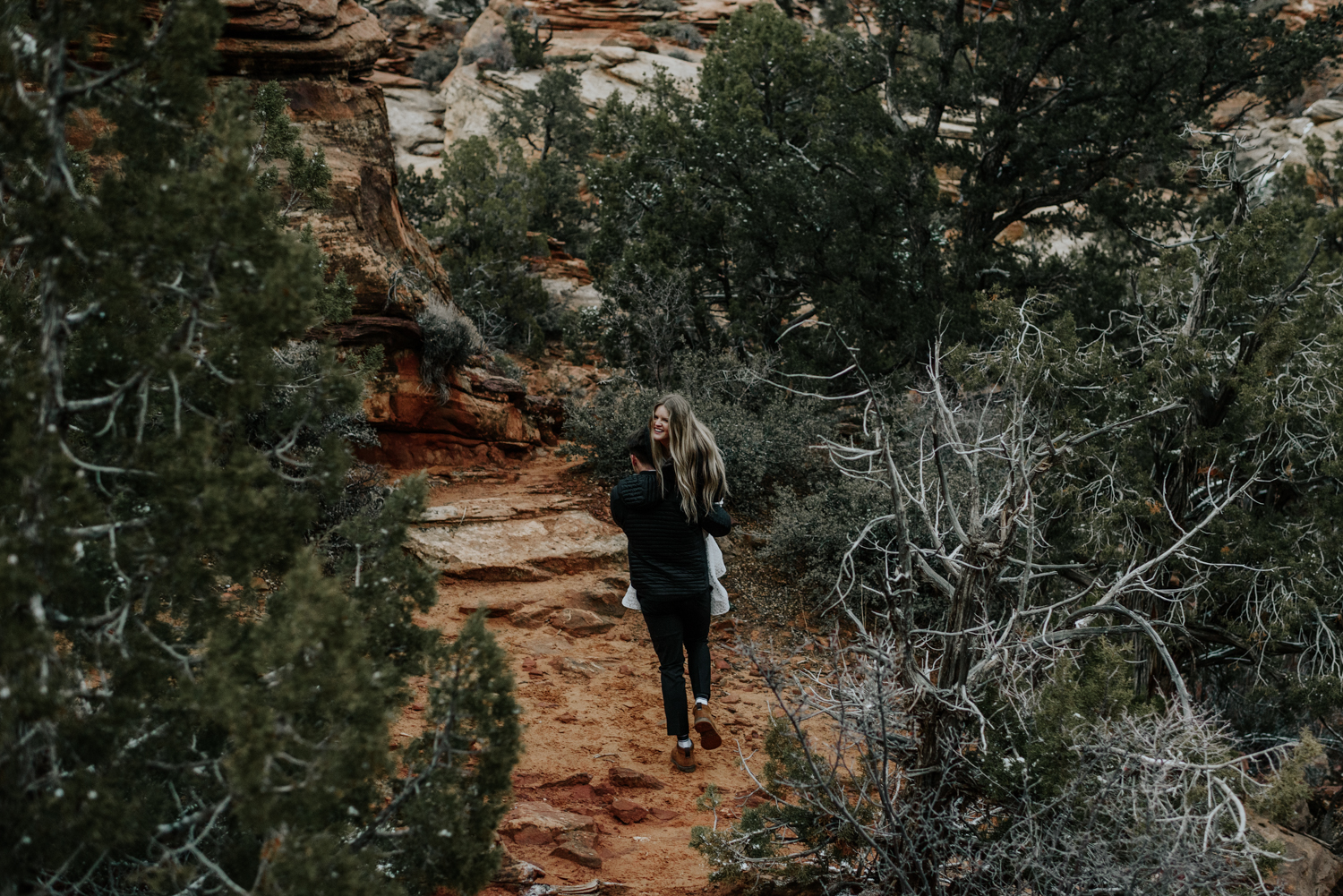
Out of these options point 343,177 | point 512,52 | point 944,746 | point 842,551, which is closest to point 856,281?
point 842,551

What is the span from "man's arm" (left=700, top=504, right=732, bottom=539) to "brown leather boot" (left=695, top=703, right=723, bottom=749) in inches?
35.3

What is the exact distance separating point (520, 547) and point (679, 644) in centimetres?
299

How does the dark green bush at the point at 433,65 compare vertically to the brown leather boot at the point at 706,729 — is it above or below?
above

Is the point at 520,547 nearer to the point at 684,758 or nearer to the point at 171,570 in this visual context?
the point at 684,758

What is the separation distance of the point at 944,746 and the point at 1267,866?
1.06 meters

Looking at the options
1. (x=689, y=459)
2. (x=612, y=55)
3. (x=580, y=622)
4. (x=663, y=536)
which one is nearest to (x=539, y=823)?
(x=663, y=536)

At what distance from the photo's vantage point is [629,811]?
171 inches

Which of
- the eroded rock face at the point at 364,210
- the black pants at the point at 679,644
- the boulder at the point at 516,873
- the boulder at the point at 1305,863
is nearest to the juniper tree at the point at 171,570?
the boulder at the point at 516,873

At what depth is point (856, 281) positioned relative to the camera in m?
10.5

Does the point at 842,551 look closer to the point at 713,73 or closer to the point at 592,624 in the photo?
the point at 592,624

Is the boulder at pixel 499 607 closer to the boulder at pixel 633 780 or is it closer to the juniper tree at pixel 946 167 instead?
the boulder at pixel 633 780

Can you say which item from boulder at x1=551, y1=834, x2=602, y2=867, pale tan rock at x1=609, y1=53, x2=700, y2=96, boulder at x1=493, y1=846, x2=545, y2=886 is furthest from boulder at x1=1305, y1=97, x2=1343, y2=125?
boulder at x1=493, y1=846, x2=545, y2=886

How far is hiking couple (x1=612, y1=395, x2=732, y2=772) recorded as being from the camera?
4.58 metres

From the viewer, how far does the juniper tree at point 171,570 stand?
2.05m
